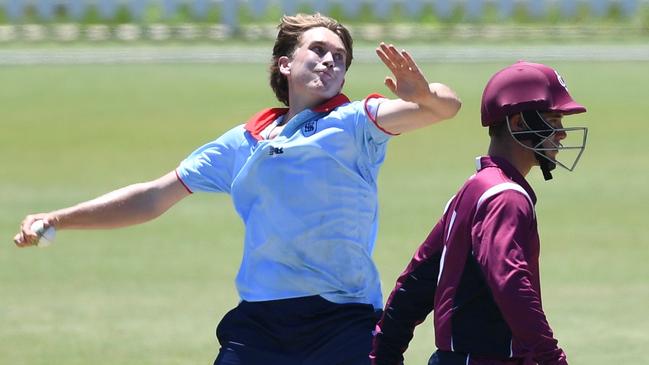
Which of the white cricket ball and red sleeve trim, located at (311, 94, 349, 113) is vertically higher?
red sleeve trim, located at (311, 94, 349, 113)

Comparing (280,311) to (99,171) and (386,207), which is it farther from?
(99,171)

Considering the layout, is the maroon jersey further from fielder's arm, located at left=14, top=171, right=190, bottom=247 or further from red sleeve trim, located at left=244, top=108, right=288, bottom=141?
fielder's arm, located at left=14, top=171, right=190, bottom=247

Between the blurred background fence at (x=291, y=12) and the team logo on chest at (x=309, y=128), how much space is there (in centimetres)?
2473

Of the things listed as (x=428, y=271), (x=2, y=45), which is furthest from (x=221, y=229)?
(x=2, y=45)

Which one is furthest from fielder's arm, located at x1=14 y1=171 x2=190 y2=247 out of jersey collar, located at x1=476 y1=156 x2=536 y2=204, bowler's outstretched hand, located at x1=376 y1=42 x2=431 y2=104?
jersey collar, located at x1=476 y1=156 x2=536 y2=204

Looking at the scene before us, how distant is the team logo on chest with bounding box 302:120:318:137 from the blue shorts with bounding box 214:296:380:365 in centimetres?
65

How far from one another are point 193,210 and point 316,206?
8989 mm

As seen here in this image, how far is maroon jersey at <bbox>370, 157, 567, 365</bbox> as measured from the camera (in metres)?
4.38

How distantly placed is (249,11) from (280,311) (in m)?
26.2

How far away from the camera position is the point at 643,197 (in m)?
14.9

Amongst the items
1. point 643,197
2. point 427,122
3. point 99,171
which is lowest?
point 99,171

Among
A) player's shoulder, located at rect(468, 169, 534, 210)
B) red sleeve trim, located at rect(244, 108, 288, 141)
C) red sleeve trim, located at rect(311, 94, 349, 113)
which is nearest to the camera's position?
player's shoulder, located at rect(468, 169, 534, 210)

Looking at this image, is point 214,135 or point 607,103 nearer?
point 214,135

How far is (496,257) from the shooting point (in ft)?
14.4
